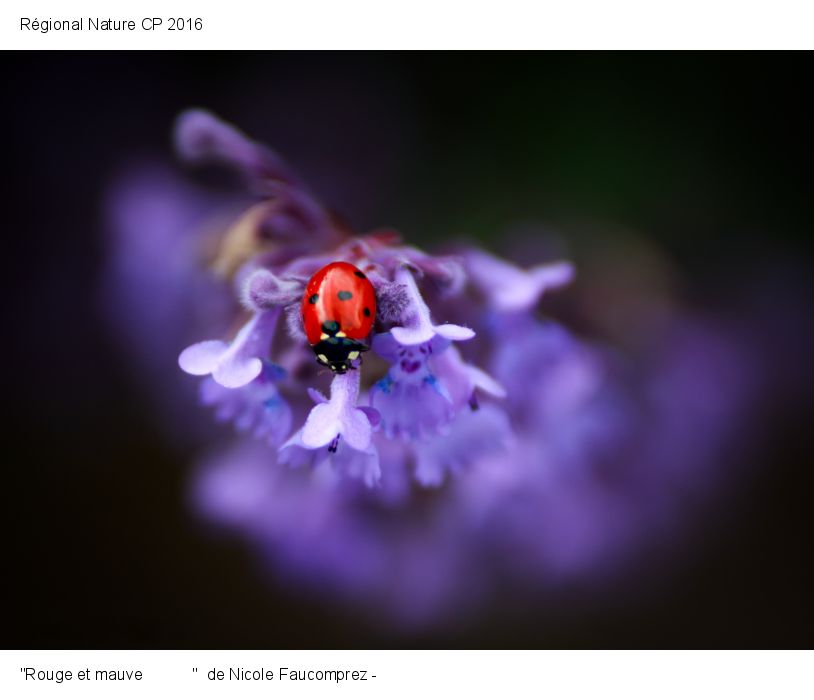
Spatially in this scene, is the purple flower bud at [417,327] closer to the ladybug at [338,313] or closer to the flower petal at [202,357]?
the ladybug at [338,313]

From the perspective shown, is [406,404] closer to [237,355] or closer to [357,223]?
[237,355]

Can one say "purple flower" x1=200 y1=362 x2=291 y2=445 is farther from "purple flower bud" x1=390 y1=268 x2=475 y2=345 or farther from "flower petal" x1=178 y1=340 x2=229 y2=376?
"purple flower bud" x1=390 y1=268 x2=475 y2=345

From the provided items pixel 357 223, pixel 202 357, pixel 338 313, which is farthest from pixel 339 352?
pixel 357 223

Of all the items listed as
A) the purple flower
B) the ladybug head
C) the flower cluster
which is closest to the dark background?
the flower cluster

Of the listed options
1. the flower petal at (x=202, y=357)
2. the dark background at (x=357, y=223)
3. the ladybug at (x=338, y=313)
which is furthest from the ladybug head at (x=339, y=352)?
the dark background at (x=357, y=223)

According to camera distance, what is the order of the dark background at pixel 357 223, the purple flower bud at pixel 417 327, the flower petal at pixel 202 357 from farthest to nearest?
the dark background at pixel 357 223
the flower petal at pixel 202 357
the purple flower bud at pixel 417 327

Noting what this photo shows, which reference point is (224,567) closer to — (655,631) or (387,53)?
(655,631)
